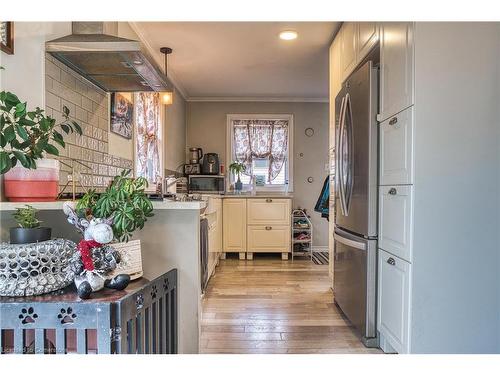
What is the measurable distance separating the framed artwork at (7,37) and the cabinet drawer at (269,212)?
3.46 metres

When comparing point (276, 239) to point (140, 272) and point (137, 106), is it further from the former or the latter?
point (140, 272)

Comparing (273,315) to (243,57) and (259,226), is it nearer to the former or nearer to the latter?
(259,226)

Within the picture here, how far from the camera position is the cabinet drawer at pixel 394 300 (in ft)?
5.51

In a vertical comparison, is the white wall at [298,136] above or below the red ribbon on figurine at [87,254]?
above

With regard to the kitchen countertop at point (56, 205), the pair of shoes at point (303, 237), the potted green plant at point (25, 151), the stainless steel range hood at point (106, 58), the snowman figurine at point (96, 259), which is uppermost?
the stainless steel range hood at point (106, 58)

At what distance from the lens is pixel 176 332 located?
4.61 ft

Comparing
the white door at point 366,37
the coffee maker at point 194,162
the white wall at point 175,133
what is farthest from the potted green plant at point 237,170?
the white door at point 366,37

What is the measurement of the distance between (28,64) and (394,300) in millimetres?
2123

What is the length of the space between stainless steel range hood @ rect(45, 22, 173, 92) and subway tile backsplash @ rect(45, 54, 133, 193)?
7 centimetres

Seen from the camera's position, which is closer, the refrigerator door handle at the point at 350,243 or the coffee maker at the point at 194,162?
the refrigerator door handle at the point at 350,243

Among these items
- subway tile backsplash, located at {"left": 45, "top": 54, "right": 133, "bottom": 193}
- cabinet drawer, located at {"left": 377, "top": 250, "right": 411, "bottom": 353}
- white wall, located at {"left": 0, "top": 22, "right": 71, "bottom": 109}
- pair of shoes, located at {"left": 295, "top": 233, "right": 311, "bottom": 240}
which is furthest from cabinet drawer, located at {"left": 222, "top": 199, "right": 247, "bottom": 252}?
white wall, located at {"left": 0, "top": 22, "right": 71, "bottom": 109}

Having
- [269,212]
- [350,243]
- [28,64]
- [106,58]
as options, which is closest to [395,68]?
[350,243]

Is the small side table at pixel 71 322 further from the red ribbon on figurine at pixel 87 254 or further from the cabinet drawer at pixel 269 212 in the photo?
the cabinet drawer at pixel 269 212

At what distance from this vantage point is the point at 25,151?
4.17 ft
